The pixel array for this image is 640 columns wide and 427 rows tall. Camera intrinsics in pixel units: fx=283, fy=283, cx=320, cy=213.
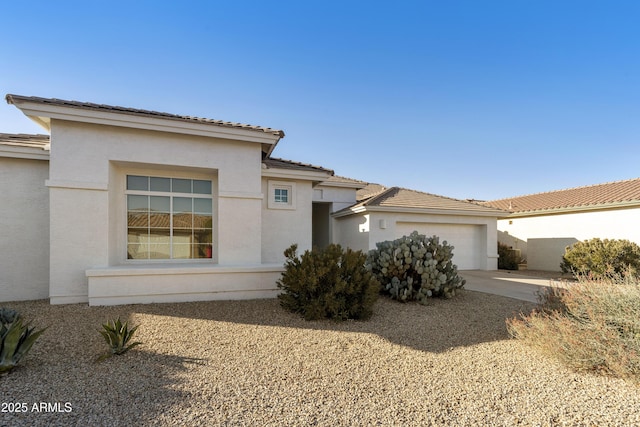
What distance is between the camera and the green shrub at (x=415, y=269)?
748 cm

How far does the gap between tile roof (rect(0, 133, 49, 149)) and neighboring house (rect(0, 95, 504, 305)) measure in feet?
0.17

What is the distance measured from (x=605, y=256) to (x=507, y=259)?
427 centimetres

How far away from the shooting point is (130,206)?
779 cm

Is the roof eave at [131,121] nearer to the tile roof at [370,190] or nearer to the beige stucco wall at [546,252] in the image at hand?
the tile roof at [370,190]

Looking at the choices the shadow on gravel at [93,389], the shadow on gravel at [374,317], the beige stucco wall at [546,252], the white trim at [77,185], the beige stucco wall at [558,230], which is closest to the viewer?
the shadow on gravel at [93,389]

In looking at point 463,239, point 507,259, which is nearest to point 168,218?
point 463,239

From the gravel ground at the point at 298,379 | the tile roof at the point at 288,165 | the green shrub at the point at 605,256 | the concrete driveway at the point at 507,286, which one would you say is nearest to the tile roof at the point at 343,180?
the tile roof at the point at 288,165

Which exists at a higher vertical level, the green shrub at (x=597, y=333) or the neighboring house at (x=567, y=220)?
the neighboring house at (x=567, y=220)

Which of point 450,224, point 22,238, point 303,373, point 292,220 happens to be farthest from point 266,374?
point 450,224

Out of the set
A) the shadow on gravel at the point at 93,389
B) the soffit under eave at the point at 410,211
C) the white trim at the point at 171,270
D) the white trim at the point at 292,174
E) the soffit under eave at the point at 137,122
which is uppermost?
the soffit under eave at the point at 137,122

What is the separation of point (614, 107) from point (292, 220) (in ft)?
48.5

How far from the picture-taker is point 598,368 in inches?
154

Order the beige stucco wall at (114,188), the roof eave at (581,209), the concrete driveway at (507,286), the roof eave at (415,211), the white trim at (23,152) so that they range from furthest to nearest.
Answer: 1. the roof eave at (415,211)
2. the roof eave at (581,209)
3. the concrete driveway at (507,286)
4. the white trim at (23,152)
5. the beige stucco wall at (114,188)

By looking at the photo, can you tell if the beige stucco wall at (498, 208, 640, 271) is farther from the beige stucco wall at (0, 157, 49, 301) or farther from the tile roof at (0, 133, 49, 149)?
the tile roof at (0, 133, 49, 149)
